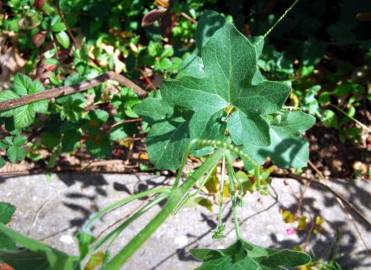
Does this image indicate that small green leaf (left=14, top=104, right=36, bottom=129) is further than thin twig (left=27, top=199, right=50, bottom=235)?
No

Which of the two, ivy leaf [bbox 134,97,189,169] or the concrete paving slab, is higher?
ivy leaf [bbox 134,97,189,169]

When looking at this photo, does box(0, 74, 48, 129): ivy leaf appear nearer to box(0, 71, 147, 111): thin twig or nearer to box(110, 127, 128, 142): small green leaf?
box(0, 71, 147, 111): thin twig

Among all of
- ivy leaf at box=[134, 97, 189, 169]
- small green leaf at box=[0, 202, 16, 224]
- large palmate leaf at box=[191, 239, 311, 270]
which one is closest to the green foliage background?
ivy leaf at box=[134, 97, 189, 169]

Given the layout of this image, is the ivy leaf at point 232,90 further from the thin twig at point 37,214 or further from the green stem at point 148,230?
the thin twig at point 37,214

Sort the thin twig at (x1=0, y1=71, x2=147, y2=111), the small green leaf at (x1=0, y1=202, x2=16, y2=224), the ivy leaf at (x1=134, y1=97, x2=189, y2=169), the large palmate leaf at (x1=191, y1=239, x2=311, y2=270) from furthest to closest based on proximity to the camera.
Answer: the thin twig at (x1=0, y1=71, x2=147, y2=111) < the ivy leaf at (x1=134, y1=97, x2=189, y2=169) < the small green leaf at (x1=0, y1=202, x2=16, y2=224) < the large palmate leaf at (x1=191, y1=239, x2=311, y2=270)

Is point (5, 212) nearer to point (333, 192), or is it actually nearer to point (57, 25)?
point (57, 25)

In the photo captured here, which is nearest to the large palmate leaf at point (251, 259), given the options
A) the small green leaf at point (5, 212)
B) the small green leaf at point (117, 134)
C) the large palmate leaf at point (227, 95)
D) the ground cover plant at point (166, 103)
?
the ground cover plant at point (166, 103)
